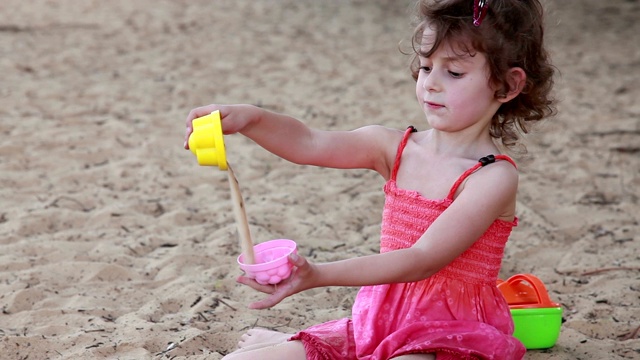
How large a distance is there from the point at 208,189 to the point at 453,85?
2.28 m

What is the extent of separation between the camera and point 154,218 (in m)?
4.00

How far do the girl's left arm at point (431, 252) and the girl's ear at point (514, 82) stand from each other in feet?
0.63

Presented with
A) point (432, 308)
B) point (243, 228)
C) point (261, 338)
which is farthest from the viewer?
point (261, 338)

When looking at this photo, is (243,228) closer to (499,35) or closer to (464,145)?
(464,145)

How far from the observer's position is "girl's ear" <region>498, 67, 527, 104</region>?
239 centimetres

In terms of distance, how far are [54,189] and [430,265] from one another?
8.55ft

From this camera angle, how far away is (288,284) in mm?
2021

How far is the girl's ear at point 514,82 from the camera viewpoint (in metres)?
2.39

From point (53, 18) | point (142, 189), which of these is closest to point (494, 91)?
point (142, 189)

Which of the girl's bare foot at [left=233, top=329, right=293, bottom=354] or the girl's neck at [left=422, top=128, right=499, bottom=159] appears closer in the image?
the girl's neck at [left=422, top=128, right=499, bottom=159]

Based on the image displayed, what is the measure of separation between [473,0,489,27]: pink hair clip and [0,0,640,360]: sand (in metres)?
0.58

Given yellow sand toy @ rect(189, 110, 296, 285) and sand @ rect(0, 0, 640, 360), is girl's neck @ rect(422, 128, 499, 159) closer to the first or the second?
sand @ rect(0, 0, 640, 360)

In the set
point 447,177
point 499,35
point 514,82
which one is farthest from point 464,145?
point 499,35

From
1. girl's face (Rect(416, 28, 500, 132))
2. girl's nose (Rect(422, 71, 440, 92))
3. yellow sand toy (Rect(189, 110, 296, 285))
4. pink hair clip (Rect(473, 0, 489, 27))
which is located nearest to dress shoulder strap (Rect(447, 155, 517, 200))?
girl's face (Rect(416, 28, 500, 132))
